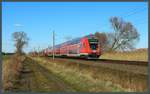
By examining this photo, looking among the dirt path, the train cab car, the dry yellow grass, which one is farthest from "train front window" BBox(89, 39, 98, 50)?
the dirt path

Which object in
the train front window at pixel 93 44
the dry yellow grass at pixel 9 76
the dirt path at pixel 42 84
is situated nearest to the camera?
the dirt path at pixel 42 84

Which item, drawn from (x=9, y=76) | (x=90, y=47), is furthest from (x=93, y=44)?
(x=9, y=76)

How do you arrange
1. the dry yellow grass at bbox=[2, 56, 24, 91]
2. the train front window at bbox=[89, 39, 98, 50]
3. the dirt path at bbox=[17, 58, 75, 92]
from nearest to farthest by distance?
the dirt path at bbox=[17, 58, 75, 92] < the dry yellow grass at bbox=[2, 56, 24, 91] < the train front window at bbox=[89, 39, 98, 50]

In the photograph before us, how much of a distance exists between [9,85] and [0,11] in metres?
7.69

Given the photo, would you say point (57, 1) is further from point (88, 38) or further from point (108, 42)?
point (108, 42)

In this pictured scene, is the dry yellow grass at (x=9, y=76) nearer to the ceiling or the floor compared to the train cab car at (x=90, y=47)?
nearer to the floor

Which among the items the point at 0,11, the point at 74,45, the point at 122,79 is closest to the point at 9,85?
the point at 122,79

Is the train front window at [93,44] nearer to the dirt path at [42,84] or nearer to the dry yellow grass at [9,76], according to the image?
the dry yellow grass at [9,76]

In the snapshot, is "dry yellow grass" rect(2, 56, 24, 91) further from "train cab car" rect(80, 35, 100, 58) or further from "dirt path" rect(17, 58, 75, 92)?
"train cab car" rect(80, 35, 100, 58)

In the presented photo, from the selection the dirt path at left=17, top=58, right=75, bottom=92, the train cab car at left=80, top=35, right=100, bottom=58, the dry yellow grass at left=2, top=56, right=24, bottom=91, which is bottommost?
the dirt path at left=17, top=58, right=75, bottom=92

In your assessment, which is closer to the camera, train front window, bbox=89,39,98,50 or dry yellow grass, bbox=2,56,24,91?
dry yellow grass, bbox=2,56,24,91

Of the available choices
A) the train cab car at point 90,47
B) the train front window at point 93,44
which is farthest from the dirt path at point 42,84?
the train front window at point 93,44

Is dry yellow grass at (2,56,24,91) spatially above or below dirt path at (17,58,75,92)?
above

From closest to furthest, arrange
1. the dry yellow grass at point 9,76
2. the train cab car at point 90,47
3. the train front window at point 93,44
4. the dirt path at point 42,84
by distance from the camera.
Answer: the dirt path at point 42,84 < the dry yellow grass at point 9,76 < the train cab car at point 90,47 < the train front window at point 93,44
